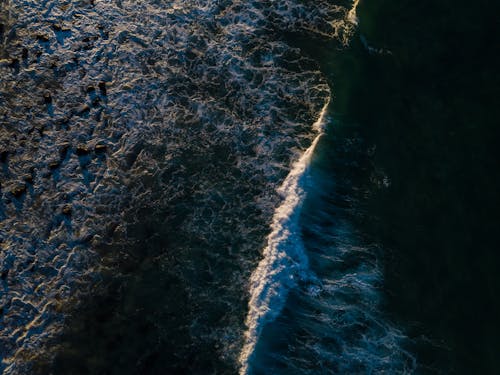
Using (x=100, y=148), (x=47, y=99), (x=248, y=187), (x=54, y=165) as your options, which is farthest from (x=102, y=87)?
(x=248, y=187)

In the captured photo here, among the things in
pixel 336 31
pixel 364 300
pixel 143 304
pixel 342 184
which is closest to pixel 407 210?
pixel 342 184

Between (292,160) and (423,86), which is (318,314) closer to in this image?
(292,160)

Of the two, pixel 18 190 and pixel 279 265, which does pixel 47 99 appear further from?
pixel 279 265

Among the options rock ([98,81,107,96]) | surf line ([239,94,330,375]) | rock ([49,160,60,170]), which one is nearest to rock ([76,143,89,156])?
rock ([49,160,60,170])

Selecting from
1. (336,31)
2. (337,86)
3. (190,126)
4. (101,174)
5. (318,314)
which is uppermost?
(336,31)

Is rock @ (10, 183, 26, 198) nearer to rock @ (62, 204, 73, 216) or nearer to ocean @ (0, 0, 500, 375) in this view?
ocean @ (0, 0, 500, 375)

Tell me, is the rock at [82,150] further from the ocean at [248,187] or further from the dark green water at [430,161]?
the dark green water at [430,161]

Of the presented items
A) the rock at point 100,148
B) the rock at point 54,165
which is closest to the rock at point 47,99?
the rock at point 54,165

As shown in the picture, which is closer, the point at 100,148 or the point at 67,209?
the point at 67,209
